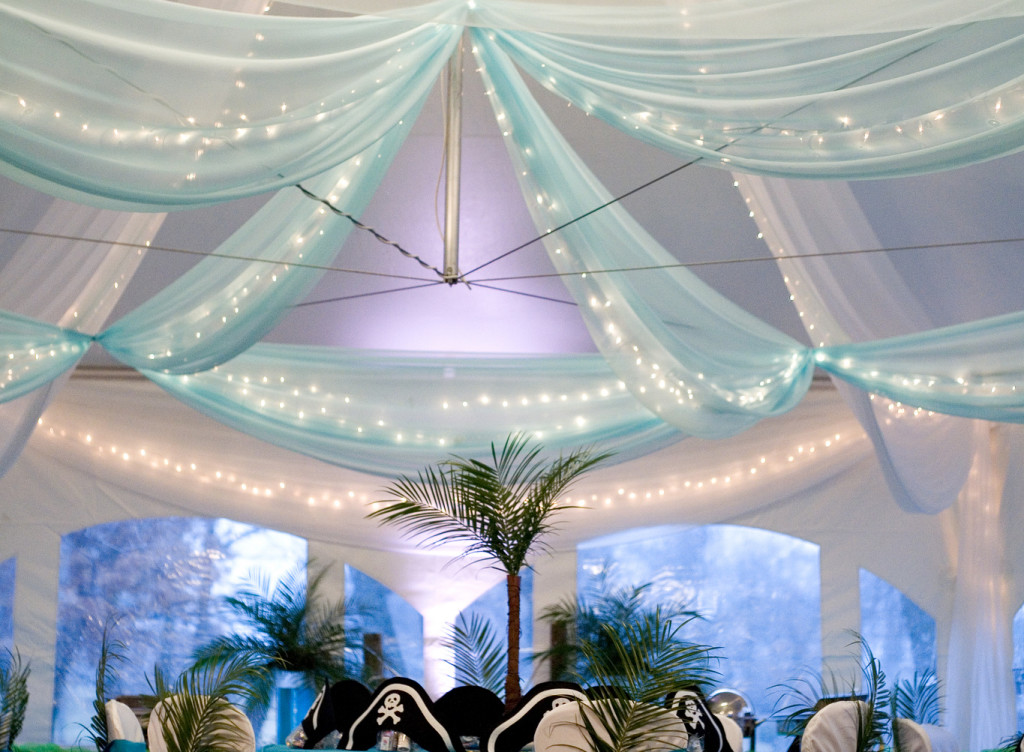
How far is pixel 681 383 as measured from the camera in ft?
15.6

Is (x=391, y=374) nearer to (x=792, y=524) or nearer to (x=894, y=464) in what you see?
(x=894, y=464)

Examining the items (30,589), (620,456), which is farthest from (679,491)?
(30,589)

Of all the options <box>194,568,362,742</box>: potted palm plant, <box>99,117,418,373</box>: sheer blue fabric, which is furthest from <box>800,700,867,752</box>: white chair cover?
→ <box>194,568,362,742</box>: potted palm plant

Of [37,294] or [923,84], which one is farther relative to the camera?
[37,294]

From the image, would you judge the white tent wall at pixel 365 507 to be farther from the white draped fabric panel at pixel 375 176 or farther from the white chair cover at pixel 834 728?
the white chair cover at pixel 834 728

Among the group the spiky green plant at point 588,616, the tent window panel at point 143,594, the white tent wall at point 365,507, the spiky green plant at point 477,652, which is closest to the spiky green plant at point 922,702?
the white tent wall at point 365,507

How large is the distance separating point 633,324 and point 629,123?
137cm

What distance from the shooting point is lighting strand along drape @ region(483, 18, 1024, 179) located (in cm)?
292

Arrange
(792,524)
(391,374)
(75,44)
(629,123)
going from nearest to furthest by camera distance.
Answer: (75,44)
(629,123)
(391,374)
(792,524)

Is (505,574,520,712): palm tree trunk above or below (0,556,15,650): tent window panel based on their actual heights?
below

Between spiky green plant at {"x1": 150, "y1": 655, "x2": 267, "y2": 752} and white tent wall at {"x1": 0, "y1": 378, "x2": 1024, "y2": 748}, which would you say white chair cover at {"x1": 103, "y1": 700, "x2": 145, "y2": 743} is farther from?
white tent wall at {"x1": 0, "y1": 378, "x2": 1024, "y2": 748}

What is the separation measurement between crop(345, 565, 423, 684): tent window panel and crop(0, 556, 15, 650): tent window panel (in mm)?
2422

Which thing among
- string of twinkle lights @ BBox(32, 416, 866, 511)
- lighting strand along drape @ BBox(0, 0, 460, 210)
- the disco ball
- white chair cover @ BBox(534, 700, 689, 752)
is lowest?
white chair cover @ BBox(534, 700, 689, 752)

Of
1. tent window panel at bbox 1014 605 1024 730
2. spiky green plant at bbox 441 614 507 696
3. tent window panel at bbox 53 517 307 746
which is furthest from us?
tent window panel at bbox 53 517 307 746
